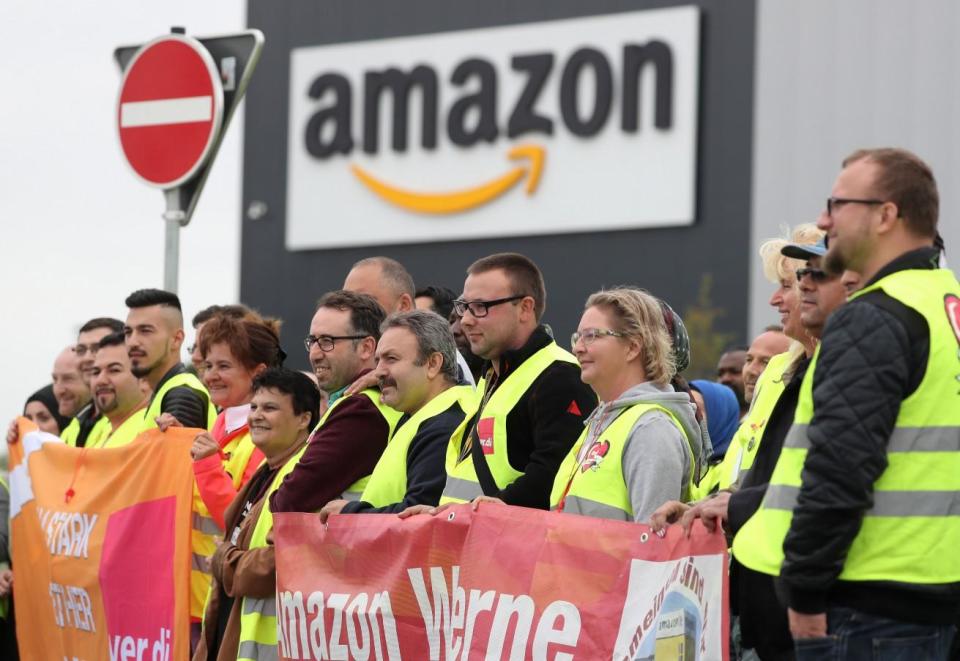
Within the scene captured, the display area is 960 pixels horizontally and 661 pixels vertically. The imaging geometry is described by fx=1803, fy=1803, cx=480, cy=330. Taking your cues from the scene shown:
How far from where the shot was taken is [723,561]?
5.66 m

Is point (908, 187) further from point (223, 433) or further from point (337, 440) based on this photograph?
point (223, 433)

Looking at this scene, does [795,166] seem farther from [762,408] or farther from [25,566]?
[762,408]

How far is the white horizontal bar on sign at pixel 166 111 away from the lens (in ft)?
29.1

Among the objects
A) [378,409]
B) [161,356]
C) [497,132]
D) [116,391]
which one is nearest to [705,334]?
[497,132]

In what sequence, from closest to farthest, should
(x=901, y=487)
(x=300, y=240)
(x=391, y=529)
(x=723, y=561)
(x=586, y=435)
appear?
(x=901, y=487), (x=723, y=561), (x=586, y=435), (x=391, y=529), (x=300, y=240)

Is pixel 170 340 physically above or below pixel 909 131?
below

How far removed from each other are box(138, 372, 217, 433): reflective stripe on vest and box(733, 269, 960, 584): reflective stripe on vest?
15.6ft

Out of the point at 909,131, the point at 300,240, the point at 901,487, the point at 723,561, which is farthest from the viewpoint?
the point at 300,240

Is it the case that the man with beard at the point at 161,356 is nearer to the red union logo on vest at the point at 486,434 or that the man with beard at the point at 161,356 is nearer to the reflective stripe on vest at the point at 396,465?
the reflective stripe on vest at the point at 396,465

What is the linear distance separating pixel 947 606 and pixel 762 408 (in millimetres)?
1664

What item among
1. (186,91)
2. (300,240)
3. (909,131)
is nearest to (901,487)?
(186,91)

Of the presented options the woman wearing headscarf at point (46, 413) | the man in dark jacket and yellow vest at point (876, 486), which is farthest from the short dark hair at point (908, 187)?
the woman wearing headscarf at point (46, 413)

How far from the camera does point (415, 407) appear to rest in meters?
7.49

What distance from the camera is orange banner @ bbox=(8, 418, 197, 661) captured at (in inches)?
Answer: 336
